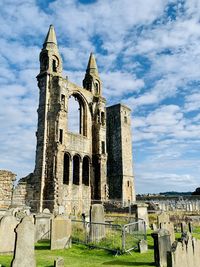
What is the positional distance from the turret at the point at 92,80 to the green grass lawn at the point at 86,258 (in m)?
24.4

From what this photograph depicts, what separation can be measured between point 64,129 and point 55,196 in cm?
622

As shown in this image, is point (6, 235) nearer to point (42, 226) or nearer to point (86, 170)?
point (42, 226)

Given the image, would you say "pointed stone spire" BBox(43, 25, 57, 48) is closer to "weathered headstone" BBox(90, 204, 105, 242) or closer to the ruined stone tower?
the ruined stone tower

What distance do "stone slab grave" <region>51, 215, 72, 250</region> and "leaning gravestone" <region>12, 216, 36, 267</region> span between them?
348 cm

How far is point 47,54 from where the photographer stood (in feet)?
92.8

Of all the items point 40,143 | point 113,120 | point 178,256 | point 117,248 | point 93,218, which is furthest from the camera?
point 113,120

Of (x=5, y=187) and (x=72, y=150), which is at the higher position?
(x=72, y=150)

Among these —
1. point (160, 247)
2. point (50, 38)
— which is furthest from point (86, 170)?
point (160, 247)

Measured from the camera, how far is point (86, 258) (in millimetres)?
8914

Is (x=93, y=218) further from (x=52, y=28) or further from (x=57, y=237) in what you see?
(x=52, y=28)

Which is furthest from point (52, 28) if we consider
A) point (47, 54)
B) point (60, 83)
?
point (60, 83)

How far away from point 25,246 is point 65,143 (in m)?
20.7

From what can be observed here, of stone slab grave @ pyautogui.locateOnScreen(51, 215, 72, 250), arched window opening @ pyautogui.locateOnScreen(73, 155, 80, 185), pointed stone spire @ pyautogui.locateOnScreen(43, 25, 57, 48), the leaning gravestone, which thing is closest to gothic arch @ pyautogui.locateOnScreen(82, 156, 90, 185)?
arched window opening @ pyautogui.locateOnScreen(73, 155, 80, 185)

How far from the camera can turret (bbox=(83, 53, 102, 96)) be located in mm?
33297
